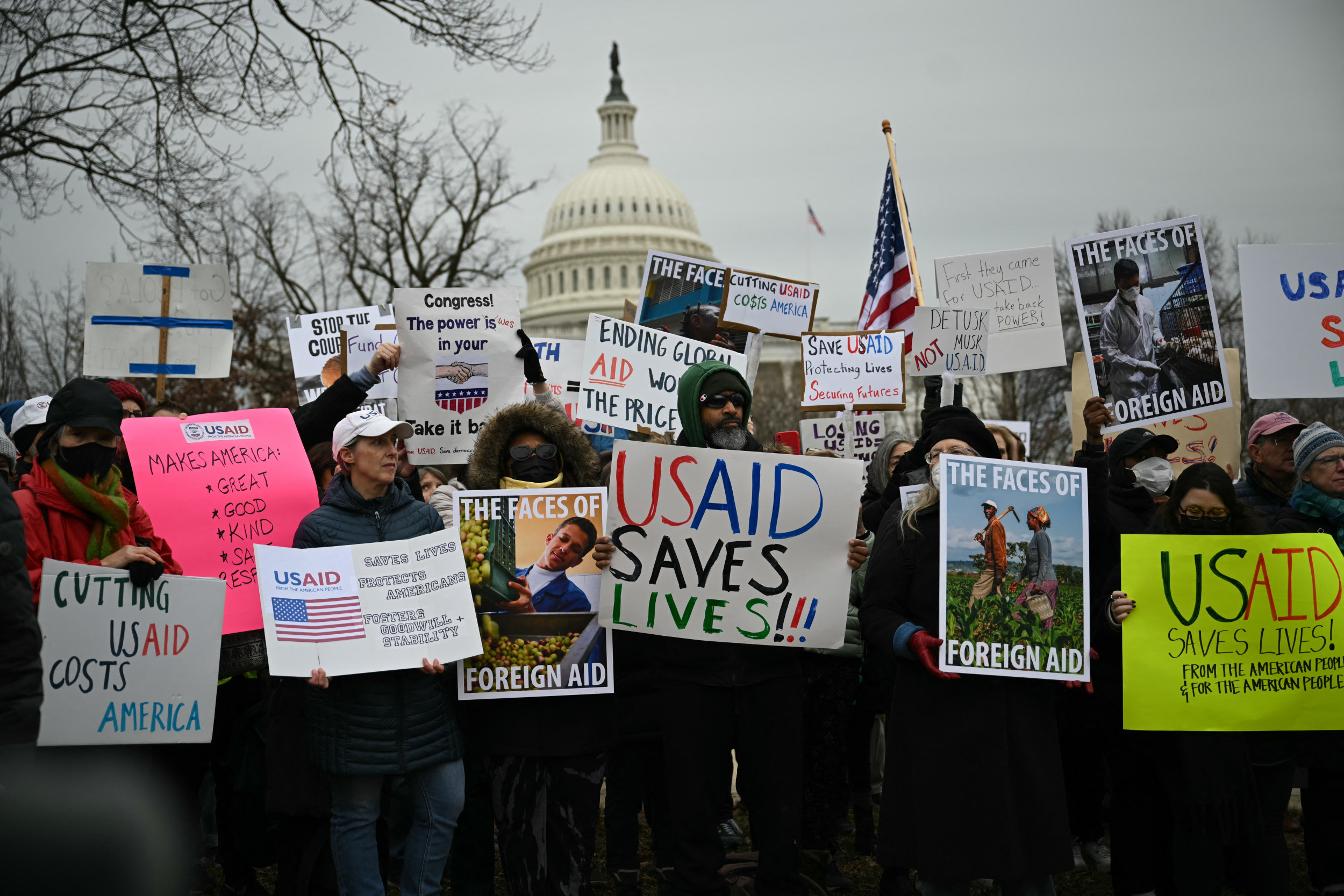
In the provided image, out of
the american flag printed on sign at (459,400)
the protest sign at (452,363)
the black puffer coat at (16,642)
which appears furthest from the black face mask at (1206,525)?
the black puffer coat at (16,642)

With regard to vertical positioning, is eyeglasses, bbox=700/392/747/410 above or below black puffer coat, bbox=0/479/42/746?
above

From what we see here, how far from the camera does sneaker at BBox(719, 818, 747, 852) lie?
6625mm

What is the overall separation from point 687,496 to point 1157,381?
320 cm

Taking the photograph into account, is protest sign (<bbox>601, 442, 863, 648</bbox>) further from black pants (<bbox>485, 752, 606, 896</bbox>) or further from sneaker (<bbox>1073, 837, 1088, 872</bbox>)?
sneaker (<bbox>1073, 837, 1088, 872</bbox>)

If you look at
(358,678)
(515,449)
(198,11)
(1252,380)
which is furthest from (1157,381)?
(198,11)

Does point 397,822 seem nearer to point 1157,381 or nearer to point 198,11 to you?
point 1157,381

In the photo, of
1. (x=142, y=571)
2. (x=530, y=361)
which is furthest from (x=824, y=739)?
(x=142, y=571)

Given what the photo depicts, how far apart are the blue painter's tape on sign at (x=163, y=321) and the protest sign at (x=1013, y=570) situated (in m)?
4.81

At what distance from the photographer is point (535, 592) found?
15.4 feet

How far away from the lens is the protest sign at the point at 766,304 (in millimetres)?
8984

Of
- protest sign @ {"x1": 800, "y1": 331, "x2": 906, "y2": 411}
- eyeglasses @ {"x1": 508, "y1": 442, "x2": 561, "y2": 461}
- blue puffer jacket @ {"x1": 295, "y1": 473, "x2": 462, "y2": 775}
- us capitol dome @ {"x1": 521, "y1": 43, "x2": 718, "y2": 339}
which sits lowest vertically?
blue puffer jacket @ {"x1": 295, "y1": 473, "x2": 462, "y2": 775}

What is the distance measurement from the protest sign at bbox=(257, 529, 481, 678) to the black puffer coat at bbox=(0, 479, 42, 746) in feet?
3.54

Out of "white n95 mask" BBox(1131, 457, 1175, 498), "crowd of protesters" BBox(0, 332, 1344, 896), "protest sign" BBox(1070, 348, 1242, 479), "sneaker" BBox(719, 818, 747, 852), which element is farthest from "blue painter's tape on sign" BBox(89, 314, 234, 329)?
"protest sign" BBox(1070, 348, 1242, 479)

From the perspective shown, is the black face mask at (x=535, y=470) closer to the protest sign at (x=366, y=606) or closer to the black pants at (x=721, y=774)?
the protest sign at (x=366, y=606)
